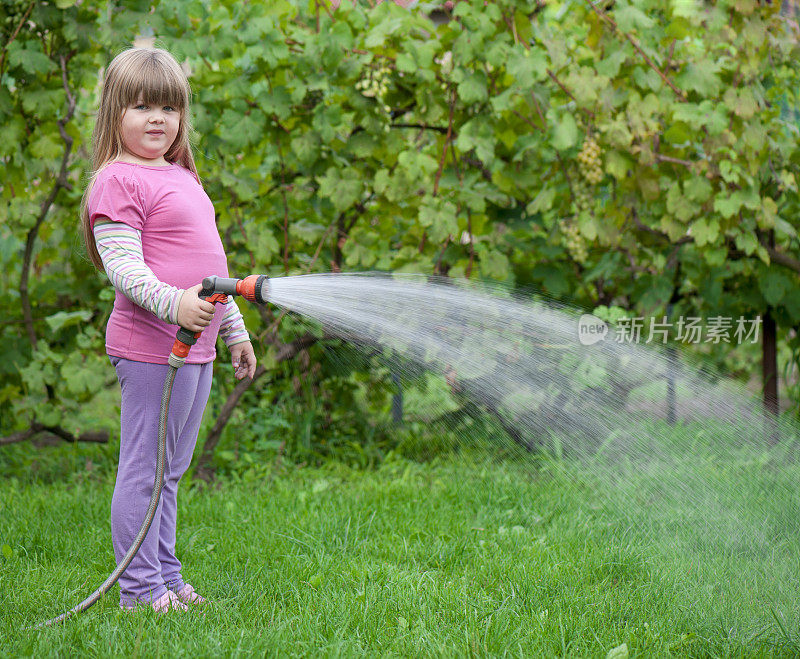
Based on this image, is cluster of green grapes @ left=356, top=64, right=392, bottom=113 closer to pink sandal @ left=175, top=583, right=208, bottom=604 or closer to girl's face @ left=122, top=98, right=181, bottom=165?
girl's face @ left=122, top=98, right=181, bottom=165

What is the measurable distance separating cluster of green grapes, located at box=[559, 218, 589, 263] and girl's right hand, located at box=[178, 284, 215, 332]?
6.56 ft

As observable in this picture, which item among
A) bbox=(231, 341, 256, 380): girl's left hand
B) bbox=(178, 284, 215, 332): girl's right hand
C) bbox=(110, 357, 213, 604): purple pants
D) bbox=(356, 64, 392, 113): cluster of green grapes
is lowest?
bbox=(110, 357, 213, 604): purple pants

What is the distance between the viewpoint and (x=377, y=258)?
3.55 meters

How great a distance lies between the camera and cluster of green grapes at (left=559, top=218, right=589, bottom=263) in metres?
3.44

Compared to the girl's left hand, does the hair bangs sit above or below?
above

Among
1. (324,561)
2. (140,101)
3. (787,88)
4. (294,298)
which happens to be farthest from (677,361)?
(140,101)

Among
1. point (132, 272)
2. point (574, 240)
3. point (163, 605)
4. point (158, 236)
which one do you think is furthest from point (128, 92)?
point (574, 240)

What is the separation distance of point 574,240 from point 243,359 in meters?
1.67

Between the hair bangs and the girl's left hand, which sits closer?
the hair bangs

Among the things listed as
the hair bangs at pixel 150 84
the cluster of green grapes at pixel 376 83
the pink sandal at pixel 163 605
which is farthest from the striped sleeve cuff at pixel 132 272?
the cluster of green grapes at pixel 376 83

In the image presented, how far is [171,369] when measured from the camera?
192 cm

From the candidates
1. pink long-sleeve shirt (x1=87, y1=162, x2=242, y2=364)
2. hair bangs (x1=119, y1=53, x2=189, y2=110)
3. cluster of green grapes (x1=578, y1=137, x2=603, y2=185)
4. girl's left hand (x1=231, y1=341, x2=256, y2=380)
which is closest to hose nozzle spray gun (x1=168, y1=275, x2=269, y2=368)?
pink long-sleeve shirt (x1=87, y1=162, x2=242, y2=364)

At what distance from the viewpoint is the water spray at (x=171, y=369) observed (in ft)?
6.07

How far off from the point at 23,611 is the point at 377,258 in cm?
200
